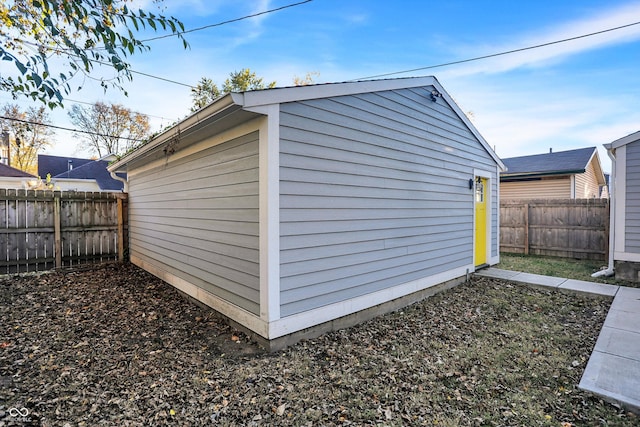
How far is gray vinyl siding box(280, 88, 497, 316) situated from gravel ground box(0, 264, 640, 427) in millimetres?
680

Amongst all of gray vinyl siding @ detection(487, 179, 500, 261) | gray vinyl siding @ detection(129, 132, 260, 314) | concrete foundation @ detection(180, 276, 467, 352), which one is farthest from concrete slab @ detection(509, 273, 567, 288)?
gray vinyl siding @ detection(129, 132, 260, 314)

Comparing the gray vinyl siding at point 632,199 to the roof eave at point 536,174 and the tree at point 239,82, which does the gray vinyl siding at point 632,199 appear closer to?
the roof eave at point 536,174

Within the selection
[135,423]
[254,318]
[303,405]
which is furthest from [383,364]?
[135,423]

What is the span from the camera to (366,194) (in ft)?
13.1

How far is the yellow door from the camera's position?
6758mm

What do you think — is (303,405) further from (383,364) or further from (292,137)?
(292,137)

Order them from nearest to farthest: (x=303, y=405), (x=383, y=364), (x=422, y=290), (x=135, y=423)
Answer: (x=135, y=423)
(x=303, y=405)
(x=383, y=364)
(x=422, y=290)

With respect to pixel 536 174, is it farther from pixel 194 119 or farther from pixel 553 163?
pixel 194 119

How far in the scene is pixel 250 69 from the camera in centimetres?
1903

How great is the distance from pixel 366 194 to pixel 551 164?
12.1 meters

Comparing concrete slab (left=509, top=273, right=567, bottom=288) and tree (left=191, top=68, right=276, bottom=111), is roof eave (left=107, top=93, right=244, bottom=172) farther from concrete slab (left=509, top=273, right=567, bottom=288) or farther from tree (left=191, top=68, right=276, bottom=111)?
tree (left=191, top=68, right=276, bottom=111)

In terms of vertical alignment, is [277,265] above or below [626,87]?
below

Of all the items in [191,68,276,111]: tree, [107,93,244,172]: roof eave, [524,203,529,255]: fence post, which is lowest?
[524,203,529,255]: fence post

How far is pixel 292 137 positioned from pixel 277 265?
131 centimetres
